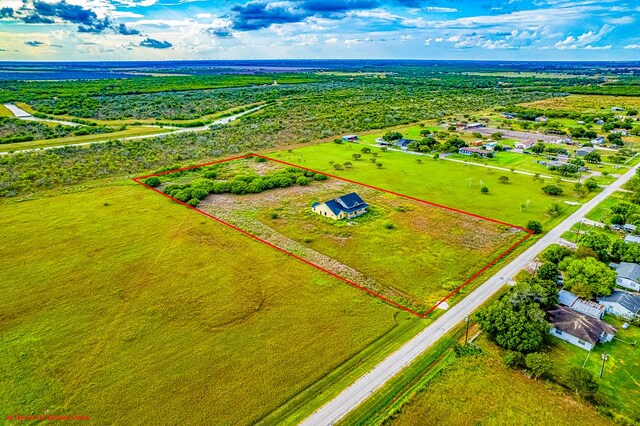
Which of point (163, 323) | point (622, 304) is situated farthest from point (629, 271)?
point (163, 323)

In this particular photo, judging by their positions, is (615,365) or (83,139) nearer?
(615,365)

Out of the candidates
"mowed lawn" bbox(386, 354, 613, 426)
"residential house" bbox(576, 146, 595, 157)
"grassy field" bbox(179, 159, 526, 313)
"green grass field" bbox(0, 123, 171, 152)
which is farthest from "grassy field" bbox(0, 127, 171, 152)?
"residential house" bbox(576, 146, 595, 157)

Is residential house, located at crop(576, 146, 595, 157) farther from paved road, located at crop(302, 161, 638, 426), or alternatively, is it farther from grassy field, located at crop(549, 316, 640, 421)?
grassy field, located at crop(549, 316, 640, 421)

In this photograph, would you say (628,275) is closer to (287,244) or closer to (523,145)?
(287,244)

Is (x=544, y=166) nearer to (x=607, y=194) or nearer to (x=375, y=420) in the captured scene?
(x=607, y=194)

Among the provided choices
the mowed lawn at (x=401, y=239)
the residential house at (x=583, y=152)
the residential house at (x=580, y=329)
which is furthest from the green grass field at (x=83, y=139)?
the residential house at (x=583, y=152)
